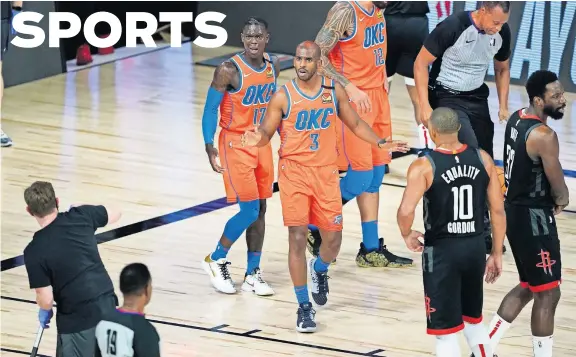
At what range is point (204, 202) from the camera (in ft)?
39.3

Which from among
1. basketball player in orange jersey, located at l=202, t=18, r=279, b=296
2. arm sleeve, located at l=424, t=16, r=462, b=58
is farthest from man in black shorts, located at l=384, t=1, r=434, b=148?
basketball player in orange jersey, located at l=202, t=18, r=279, b=296

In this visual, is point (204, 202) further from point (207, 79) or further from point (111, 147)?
point (207, 79)

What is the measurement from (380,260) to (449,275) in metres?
2.95

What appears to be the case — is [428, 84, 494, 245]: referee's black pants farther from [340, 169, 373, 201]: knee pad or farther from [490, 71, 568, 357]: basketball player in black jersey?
[490, 71, 568, 357]: basketball player in black jersey

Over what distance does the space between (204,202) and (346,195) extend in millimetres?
2216

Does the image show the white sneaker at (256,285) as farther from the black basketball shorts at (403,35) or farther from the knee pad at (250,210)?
the black basketball shorts at (403,35)

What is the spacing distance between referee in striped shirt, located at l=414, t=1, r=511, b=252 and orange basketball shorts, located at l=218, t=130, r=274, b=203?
1282mm

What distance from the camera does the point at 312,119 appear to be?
8.62 meters

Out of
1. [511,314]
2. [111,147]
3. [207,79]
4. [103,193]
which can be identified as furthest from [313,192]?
[207,79]

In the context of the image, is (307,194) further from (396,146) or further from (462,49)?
(462,49)

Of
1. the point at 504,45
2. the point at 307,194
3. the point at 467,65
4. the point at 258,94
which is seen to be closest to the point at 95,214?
the point at 307,194

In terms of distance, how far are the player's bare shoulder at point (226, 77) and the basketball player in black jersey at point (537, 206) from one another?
2.30 meters

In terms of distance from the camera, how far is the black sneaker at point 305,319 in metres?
8.73

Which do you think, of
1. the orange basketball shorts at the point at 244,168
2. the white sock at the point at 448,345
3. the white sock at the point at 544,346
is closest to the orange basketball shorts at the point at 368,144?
the orange basketball shorts at the point at 244,168
